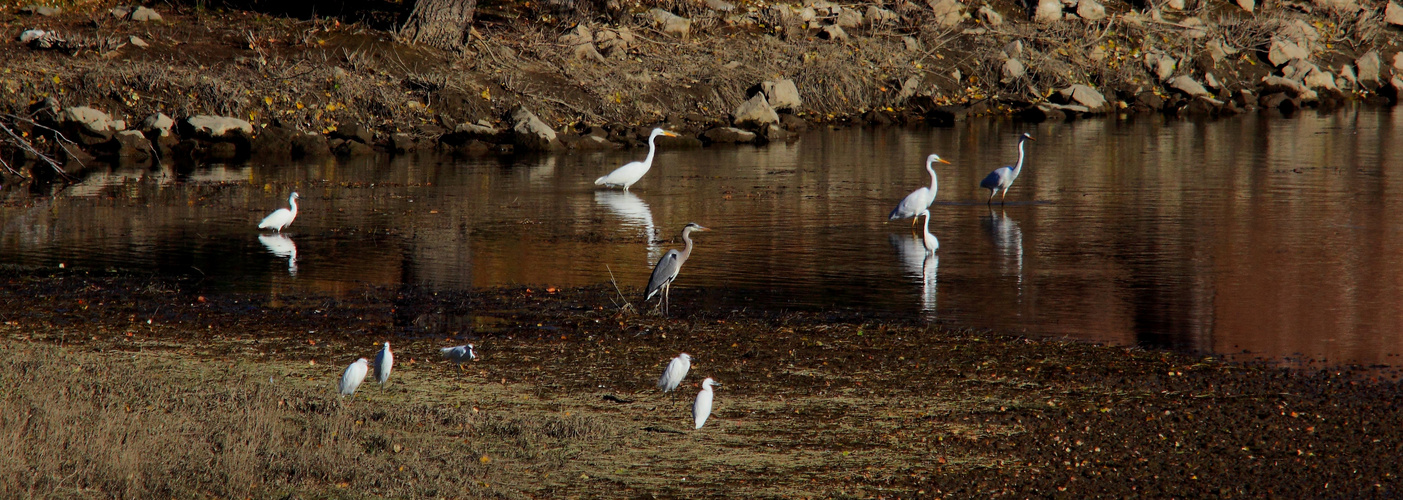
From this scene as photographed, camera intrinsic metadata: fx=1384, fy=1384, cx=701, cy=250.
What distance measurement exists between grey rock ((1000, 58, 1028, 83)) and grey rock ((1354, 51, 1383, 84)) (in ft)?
42.7

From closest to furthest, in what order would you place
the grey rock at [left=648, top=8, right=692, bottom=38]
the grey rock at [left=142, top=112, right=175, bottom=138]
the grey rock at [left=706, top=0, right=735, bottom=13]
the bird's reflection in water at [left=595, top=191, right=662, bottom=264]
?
1. the bird's reflection in water at [left=595, top=191, right=662, bottom=264]
2. the grey rock at [left=142, top=112, right=175, bottom=138]
3. the grey rock at [left=648, top=8, right=692, bottom=38]
4. the grey rock at [left=706, top=0, right=735, bottom=13]

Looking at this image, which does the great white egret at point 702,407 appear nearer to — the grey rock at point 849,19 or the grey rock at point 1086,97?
the grey rock at point 1086,97

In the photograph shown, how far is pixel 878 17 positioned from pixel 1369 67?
17574 millimetres

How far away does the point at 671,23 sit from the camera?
1706 inches

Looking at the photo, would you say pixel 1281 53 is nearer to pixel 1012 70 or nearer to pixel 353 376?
pixel 1012 70

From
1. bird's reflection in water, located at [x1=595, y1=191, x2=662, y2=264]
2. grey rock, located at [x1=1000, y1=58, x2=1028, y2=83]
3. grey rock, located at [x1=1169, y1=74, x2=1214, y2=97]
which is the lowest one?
bird's reflection in water, located at [x1=595, y1=191, x2=662, y2=264]

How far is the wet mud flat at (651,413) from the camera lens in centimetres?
739

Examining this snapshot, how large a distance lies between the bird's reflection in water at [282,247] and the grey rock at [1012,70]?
30770mm

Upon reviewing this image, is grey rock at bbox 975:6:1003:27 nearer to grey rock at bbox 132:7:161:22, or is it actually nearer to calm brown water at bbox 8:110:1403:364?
calm brown water at bbox 8:110:1403:364

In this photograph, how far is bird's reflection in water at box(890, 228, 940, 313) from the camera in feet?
42.9

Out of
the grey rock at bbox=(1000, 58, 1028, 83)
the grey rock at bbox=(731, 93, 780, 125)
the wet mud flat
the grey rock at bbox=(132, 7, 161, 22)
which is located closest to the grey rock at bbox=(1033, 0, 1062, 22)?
the grey rock at bbox=(1000, 58, 1028, 83)

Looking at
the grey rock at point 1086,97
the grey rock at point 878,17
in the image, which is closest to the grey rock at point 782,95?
the grey rock at point 878,17

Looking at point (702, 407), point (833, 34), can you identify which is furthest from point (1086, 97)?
Result: point (702, 407)

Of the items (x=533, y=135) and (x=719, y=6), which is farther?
(x=719, y=6)
